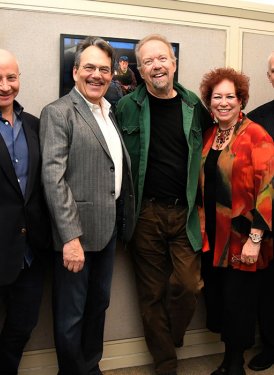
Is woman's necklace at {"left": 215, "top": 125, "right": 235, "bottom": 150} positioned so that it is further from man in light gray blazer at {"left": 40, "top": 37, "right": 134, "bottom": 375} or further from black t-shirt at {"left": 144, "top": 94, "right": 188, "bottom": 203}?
man in light gray blazer at {"left": 40, "top": 37, "right": 134, "bottom": 375}

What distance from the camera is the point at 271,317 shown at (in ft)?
7.03

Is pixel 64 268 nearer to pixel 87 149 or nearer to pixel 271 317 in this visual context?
pixel 87 149

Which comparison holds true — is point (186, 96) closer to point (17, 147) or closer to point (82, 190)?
point (82, 190)

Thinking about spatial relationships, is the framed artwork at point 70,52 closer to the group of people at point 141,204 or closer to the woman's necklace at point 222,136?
the group of people at point 141,204

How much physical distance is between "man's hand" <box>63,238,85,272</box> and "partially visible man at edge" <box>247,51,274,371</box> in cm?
103

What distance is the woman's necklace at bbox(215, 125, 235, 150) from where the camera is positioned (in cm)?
184

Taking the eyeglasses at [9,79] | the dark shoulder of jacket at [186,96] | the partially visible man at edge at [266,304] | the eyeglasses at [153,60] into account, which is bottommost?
the partially visible man at edge at [266,304]

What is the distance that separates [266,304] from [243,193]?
728mm

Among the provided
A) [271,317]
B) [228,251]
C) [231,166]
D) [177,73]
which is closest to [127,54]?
[177,73]

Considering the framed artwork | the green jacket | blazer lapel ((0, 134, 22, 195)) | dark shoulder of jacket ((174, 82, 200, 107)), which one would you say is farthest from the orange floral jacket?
blazer lapel ((0, 134, 22, 195))

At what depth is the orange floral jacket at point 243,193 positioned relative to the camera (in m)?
1.73

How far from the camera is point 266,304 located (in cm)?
213

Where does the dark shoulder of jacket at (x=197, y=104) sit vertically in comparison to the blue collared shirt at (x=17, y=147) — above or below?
above

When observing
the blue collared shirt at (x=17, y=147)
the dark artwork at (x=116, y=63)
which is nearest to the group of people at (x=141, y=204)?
the blue collared shirt at (x=17, y=147)
